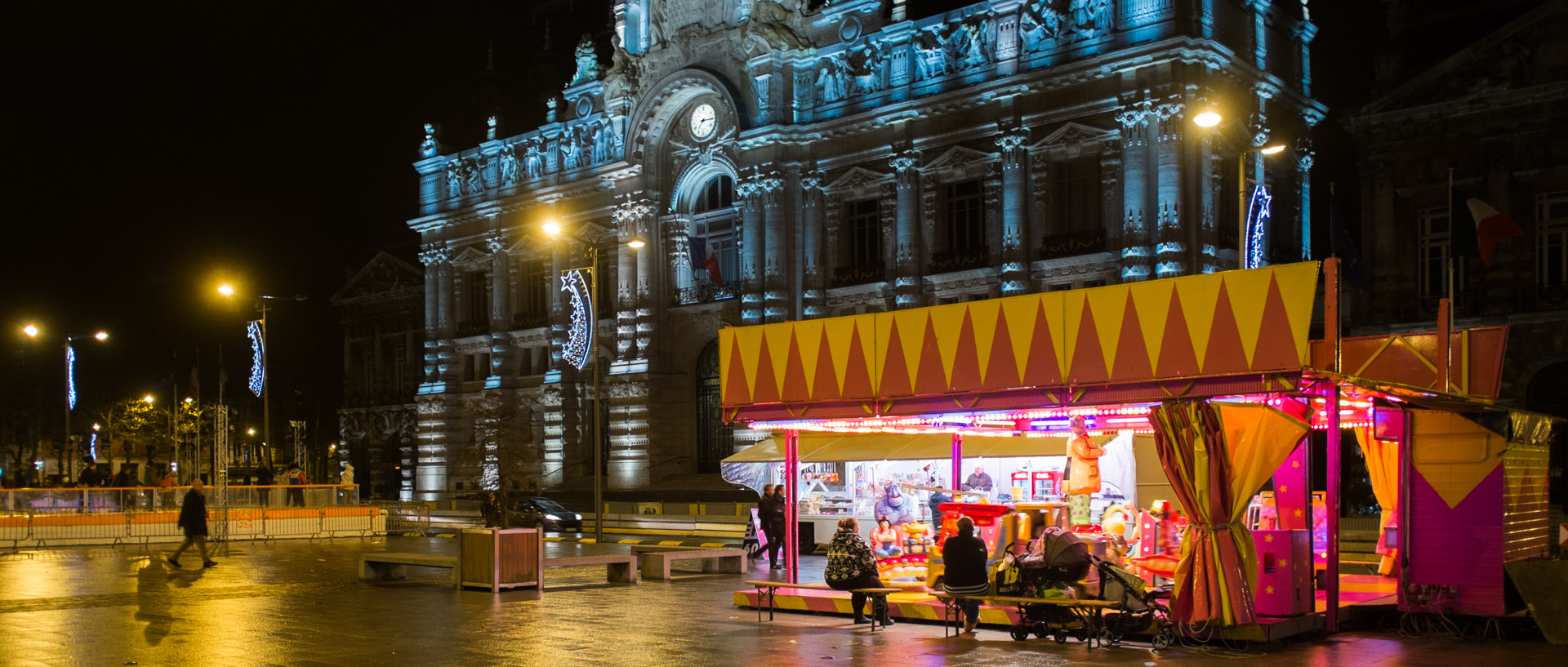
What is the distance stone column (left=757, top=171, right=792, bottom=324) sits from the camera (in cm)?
4922

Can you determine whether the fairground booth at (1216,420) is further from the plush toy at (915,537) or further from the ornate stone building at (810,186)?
the ornate stone building at (810,186)

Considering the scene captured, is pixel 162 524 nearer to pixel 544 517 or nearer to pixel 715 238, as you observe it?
pixel 544 517

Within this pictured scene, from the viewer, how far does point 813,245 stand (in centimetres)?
4903

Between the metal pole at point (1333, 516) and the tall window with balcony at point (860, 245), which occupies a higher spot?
the tall window with balcony at point (860, 245)

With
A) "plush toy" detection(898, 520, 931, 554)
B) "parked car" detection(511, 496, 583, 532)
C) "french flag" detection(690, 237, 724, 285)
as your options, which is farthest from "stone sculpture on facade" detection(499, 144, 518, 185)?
"plush toy" detection(898, 520, 931, 554)

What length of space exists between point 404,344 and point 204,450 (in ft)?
54.9

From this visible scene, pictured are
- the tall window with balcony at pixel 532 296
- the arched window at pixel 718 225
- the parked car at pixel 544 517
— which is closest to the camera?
the parked car at pixel 544 517

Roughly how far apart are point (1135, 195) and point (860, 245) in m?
11.0

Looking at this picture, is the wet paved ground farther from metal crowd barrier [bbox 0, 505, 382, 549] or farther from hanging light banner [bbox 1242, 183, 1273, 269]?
hanging light banner [bbox 1242, 183, 1273, 269]

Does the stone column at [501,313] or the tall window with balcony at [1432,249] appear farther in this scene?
the stone column at [501,313]

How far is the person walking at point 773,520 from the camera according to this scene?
1128 inches

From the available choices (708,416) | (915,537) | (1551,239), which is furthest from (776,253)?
(915,537)

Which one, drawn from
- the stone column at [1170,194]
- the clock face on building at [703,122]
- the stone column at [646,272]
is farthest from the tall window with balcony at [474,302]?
the stone column at [1170,194]

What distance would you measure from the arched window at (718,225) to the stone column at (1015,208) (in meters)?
11.7
